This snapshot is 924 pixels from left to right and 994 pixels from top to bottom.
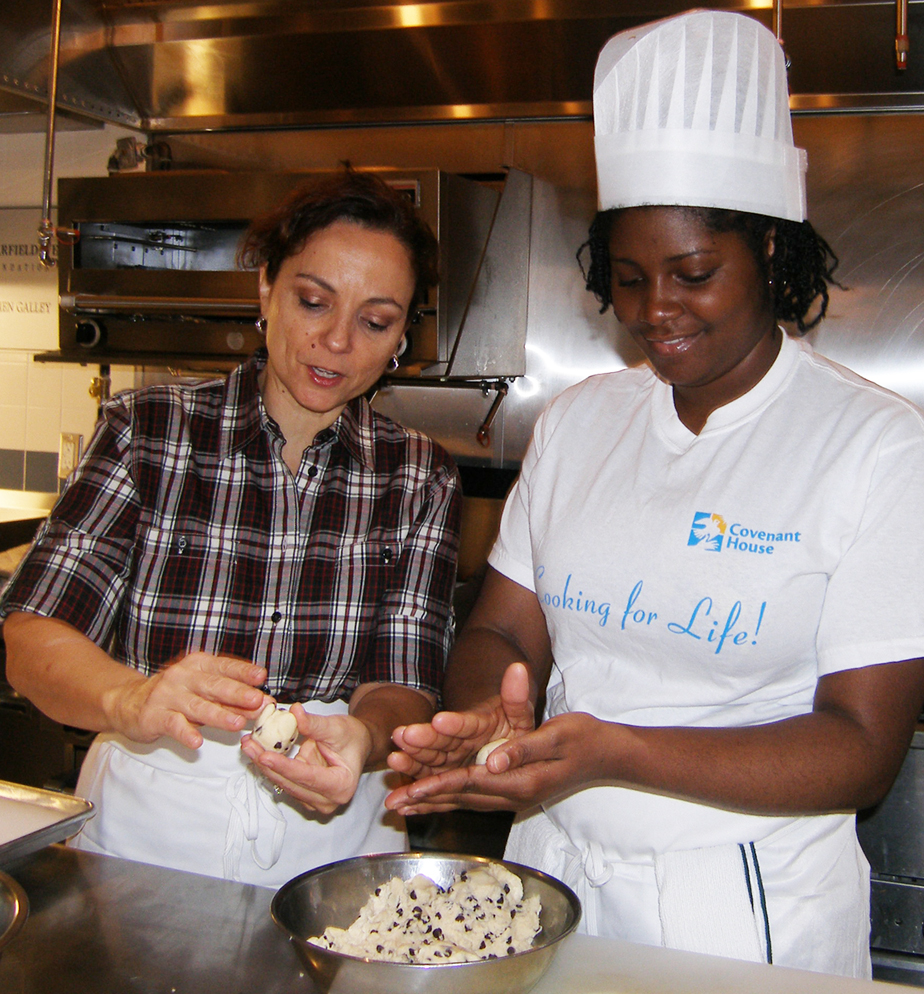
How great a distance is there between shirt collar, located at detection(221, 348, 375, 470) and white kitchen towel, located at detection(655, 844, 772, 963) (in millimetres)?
737

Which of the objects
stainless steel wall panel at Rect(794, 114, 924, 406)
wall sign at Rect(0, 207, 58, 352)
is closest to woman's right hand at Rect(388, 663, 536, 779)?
stainless steel wall panel at Rect(794, 114, 924, 406)

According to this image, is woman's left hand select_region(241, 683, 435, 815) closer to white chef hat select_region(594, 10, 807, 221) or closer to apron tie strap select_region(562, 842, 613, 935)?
apron tie strap select_region(562, 842, 613, 935)

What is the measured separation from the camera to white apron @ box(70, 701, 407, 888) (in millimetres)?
1350

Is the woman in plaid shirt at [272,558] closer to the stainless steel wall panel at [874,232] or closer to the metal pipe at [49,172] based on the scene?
the metal pipe at [49,172]

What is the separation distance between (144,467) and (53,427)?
203 centimetres

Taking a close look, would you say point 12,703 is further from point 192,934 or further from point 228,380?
point 192,934

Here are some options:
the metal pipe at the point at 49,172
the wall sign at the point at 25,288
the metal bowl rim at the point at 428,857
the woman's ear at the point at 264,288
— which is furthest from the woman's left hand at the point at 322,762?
the wall sign at the point at 25,288

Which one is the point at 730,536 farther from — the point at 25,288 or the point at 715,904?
the point at 25,288

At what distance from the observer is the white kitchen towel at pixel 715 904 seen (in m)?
1.07

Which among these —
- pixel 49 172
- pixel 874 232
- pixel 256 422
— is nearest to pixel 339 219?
pixel 256 422

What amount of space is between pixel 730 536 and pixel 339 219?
72cm

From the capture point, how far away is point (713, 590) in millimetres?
1122

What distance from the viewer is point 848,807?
1.08 m

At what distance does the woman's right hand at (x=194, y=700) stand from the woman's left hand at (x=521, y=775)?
19cm
